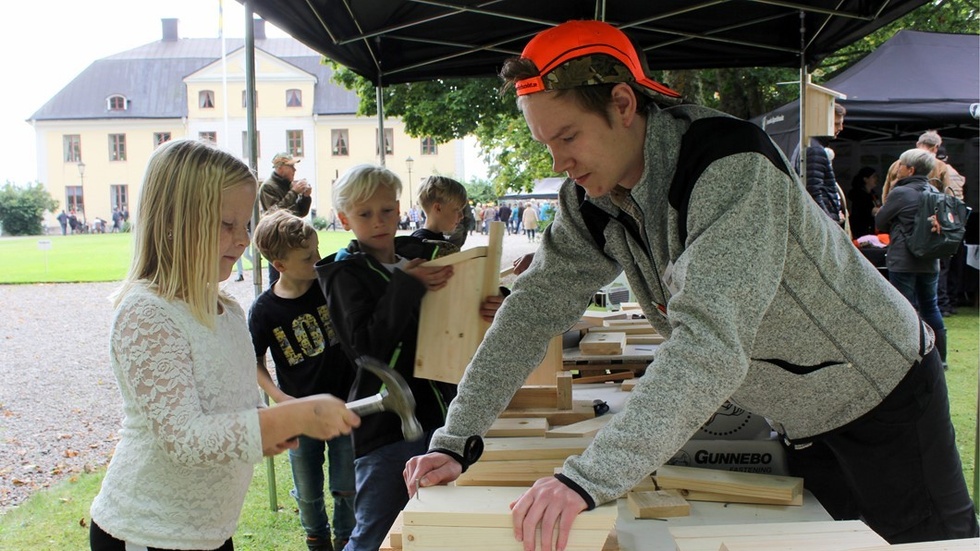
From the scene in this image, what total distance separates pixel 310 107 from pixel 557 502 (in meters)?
54.0

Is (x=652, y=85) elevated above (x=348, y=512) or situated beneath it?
elevated above

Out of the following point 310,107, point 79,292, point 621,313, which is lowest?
point 79,292

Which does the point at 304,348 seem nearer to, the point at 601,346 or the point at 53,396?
the point at 601,346

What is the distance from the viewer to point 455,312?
266 cm

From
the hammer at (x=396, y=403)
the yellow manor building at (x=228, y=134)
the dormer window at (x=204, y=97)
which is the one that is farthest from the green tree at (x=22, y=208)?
the hammer at (x=396, y=403)

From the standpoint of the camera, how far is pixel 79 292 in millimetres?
16281

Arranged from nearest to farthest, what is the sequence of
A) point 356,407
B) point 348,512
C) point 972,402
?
point 356,407 < point 348,512 < point 972,402

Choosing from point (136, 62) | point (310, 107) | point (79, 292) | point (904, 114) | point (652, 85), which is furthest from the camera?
point (136, 62)

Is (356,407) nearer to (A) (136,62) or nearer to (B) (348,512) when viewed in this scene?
(B) (348,512)

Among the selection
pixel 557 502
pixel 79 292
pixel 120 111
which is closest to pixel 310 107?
pixel 120 111

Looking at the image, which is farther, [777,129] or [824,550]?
[777,129]

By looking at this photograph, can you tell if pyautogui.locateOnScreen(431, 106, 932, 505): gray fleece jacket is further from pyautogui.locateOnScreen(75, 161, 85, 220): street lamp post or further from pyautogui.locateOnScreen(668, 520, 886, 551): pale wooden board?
pyautogui.locateOnScreen(75, 161, 85, 220): street lamp post

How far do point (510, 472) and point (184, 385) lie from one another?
28.2 inches

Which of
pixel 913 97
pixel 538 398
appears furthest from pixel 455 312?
pixel 913 97
